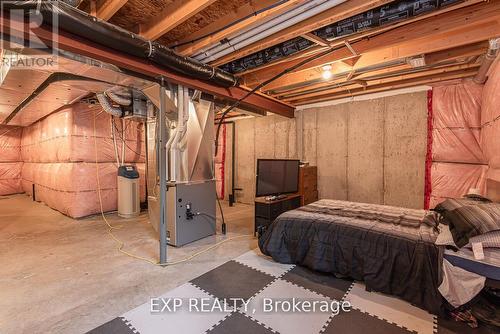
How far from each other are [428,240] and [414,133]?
2.71 metres

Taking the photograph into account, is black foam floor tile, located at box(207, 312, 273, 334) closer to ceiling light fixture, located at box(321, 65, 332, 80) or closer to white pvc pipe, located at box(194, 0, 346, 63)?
white pvc pipe, located at box(194, 0, 346, 63)

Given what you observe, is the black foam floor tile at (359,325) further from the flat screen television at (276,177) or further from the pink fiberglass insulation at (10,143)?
the pink fiberglass insulation at (10,143)

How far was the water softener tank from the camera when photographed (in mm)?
4777

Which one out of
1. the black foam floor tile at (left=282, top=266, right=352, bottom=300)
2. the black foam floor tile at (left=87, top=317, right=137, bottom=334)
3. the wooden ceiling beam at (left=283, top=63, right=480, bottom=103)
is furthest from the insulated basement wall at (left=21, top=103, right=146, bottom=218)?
→ the black foam floor tile at (left=282, top=266, right=352, bottom=300)

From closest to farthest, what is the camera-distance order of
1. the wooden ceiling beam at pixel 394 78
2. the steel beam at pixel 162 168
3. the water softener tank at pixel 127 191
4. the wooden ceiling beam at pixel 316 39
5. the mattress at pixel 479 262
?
the mattress at pixel 479 262, the wooden ceiling beam at pixel 316 39, the steel beam at pixel 162 168, the wooden ceiling beam at pixel 394 78, the water softener tank at pixel 127 191

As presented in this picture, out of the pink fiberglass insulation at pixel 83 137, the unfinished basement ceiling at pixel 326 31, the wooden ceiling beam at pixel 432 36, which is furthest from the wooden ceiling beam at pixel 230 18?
the pink fiberglass insulation at pixel 83 137

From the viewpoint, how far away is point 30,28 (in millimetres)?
1784

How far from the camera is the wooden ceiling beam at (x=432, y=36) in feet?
6.91

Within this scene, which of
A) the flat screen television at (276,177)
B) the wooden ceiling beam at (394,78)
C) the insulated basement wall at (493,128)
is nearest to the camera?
the insulated basement wall at (493,128)

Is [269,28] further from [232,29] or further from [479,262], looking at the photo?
[479,262]

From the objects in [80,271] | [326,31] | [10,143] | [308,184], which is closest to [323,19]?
[326,31]

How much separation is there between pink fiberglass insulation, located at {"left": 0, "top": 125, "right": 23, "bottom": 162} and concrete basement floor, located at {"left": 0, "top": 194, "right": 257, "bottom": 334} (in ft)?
16.1

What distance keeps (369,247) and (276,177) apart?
1997 mm

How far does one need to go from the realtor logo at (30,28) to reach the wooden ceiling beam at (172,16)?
826 mm
